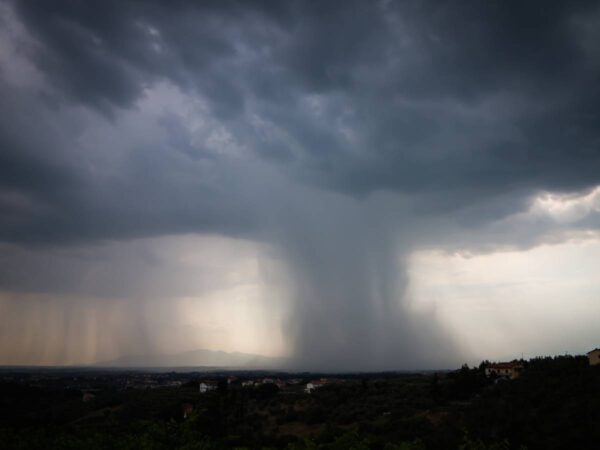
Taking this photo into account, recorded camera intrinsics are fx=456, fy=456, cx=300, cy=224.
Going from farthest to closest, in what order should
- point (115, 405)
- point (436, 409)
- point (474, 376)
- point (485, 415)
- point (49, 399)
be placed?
point (49, 399) < point (115, 405) < point (474, 376) < point (436, 409) < point (485, 415)

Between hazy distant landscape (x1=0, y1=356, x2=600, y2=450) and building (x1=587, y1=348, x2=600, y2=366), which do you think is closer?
hazy distant landscape (x1=0, y1=356, x2=600, y2=450)

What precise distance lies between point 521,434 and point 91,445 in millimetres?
26650

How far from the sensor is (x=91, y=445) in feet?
43.4

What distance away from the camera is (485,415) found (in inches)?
1335

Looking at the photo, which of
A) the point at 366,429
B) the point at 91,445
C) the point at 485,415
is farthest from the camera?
the point at 366,429

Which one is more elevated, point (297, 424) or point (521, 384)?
point (521, 384)

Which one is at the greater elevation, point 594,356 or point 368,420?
point 594,356

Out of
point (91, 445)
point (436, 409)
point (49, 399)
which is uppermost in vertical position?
point (91, 445)

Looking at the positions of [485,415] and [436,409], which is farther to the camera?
[436,409]

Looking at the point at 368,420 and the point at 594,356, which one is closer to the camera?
the point at 368,420

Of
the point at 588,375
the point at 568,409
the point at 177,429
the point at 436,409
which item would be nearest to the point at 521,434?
the point at 568,409

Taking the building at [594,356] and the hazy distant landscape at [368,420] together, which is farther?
the building at [594,356]

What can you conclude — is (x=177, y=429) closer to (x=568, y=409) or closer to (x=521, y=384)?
(x=568, y=409)

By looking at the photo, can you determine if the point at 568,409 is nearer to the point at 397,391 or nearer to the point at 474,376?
the point at 474,376
